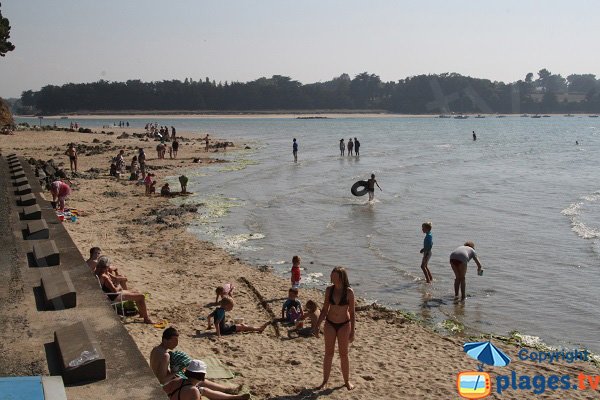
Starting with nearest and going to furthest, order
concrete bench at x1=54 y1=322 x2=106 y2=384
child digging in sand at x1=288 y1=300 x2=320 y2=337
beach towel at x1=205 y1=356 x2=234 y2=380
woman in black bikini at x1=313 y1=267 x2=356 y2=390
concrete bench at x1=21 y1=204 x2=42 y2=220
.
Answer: concrete bench at x1=54 y1=322 x2=106 y2=384, woman in black bikini at x1=313 y1=267 x2=356 y2=390, beach towel at x1=205 y1=356 x2=234 y2=380, child digging in sand at x1=288 y1=300 x2=320 y2=337, concrete bench at x1=21 y1=204 x2=42 y2=220

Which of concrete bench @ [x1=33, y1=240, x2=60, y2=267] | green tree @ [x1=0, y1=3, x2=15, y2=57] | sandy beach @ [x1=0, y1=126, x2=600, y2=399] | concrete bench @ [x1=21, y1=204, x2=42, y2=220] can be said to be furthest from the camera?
green tree @ [x1=0, y1=3, x2=15, y2=57]

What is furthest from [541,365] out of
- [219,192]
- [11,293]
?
[219,192]

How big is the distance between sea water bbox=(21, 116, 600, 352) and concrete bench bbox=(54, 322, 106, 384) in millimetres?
7175

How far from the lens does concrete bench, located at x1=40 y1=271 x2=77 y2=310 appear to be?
28.0ft

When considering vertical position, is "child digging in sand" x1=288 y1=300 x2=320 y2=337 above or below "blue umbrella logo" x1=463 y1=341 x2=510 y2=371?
below

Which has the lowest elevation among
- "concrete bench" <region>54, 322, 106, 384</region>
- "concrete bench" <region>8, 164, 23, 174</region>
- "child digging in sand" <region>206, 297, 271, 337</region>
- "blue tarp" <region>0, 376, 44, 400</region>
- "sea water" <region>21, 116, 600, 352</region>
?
"sea water" <region>21, 116, 600, 352</region>

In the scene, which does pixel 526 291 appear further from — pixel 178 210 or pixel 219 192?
pixel 219 192

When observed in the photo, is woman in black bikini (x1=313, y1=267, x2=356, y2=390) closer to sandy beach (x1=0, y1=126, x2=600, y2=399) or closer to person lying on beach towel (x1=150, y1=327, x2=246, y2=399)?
sandy beach (x1=0, y1=126, x2=600, y2=399)

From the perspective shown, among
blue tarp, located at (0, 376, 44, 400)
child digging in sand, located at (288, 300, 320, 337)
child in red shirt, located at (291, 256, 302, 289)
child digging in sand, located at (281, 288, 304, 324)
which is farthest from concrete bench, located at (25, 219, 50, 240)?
blue tarp, located at (0, 376, 44, 400)

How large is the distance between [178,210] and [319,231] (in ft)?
17.9

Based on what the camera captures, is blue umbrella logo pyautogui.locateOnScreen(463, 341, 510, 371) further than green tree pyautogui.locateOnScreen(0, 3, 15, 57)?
No

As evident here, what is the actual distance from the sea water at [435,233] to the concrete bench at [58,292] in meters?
6.59

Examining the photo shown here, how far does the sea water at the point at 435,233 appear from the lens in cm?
1334

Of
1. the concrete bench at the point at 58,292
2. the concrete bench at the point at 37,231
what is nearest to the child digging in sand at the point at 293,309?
the concrete bench at the point at 58,292
